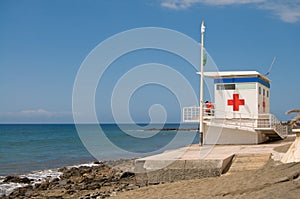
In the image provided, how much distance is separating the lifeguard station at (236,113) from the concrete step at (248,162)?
5.03 meters

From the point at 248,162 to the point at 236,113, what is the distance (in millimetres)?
6455

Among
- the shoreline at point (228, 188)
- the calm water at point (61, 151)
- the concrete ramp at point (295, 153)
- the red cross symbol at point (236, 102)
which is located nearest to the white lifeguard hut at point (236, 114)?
the red cross symbol at point (236, 102)

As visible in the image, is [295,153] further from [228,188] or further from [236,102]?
[236,102]

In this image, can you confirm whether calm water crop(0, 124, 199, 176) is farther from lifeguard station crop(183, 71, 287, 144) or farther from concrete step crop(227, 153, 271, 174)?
concrete step crop(227, 153, 271, 174)

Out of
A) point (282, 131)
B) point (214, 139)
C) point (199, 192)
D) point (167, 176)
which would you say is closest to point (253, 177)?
point (199, 192)

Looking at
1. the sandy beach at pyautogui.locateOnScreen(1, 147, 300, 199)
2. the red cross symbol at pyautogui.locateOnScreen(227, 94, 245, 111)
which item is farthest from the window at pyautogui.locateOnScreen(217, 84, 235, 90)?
the sandy beach at pyautogui.locateOnScreen(1, 147, 300, 199)

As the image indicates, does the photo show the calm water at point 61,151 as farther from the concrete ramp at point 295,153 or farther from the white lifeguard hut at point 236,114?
the concrete ramp at point 295,153

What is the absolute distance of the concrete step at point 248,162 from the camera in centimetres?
1167

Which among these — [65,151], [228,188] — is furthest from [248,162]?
[65,151]

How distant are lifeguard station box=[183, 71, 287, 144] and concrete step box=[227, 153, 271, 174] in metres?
5.03

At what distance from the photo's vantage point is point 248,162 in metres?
→ 12.2

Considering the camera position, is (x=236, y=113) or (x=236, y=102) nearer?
(x=236, y=113)

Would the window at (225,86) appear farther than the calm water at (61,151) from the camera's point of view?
No

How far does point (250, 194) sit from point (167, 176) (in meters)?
4.06
